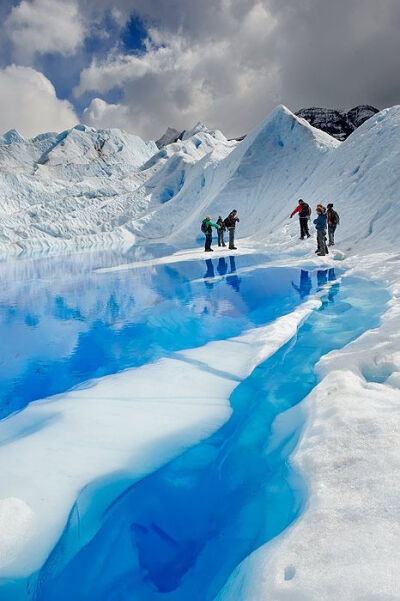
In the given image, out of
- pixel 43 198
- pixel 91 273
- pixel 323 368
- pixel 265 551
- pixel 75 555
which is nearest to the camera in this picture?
pixel 265 551

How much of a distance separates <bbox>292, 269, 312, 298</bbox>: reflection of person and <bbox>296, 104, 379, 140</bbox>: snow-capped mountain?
13524cm

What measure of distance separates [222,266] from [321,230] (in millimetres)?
3700

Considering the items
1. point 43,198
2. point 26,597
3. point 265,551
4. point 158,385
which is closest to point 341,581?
point 265,551

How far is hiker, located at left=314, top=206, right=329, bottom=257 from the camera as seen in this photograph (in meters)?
11.7

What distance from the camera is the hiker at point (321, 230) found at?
1171cm

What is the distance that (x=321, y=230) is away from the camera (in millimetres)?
11969

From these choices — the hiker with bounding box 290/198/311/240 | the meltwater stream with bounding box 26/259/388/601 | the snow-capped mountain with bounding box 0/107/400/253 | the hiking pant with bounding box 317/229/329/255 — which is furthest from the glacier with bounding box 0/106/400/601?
the snow-capped mountain with bounding box 0/107/400/253

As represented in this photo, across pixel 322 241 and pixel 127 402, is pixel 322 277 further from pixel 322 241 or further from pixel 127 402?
pixel 127 402

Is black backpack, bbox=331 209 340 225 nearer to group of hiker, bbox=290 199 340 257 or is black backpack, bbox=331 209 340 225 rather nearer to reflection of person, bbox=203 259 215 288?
group of hiker, bbox=290 199 340 257

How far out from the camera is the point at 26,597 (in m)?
2.03

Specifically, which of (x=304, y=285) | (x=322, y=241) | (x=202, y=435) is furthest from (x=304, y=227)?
(x=202, y=435)

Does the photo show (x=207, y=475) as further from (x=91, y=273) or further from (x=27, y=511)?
(x=91, y=273)

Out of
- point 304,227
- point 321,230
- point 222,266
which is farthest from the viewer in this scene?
point 304,227

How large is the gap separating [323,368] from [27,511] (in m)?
2.86
